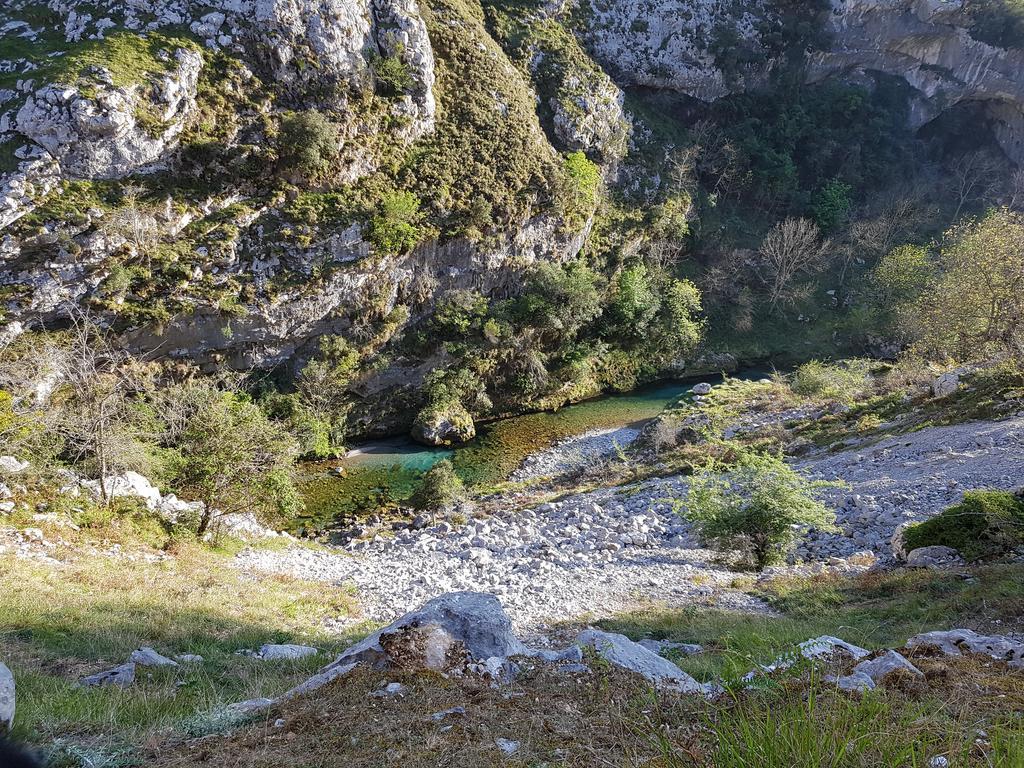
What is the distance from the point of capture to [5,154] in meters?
17.0

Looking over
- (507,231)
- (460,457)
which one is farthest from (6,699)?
(507,231)

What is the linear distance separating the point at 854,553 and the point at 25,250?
980 inches

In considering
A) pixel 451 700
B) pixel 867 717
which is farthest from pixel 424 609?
pixel 867 717

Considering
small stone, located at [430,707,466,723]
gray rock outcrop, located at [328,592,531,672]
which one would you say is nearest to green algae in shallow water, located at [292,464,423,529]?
gray rock outcrop, located at [328,592,531,672]

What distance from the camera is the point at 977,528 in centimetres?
886

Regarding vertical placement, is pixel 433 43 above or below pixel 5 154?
above

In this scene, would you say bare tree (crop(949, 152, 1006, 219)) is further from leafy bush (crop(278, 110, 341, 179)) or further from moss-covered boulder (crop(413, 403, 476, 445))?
leafy bush (crop(278, 110, 341, 179))

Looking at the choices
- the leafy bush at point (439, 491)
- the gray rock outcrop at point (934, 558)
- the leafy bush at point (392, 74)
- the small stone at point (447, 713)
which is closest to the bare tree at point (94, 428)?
the leafy bush at point (439, 491)

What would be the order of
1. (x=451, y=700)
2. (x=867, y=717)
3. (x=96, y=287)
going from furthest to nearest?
(x=96, y=287)
(x=451, y=700)
(x=867, y=717)

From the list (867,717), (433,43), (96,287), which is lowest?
(867,717)

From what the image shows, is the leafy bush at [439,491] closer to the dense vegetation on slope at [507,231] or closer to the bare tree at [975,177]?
the dense vegetation on slope at [507,231]

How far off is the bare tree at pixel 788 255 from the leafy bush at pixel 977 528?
31.7 meters

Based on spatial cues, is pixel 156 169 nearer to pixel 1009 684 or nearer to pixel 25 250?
pixel 25 250

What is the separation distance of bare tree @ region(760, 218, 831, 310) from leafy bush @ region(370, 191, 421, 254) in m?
26.5
